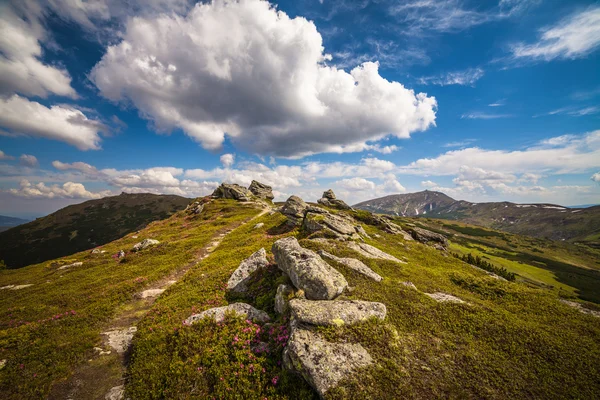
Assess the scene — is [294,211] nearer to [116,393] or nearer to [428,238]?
[428,238]

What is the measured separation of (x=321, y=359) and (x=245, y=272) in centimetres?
1451

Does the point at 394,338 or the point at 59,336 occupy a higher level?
the point at 394,338

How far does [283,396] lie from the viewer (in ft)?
34.6

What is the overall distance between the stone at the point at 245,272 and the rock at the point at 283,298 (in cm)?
604

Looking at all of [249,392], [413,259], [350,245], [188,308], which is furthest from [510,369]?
[413,259]

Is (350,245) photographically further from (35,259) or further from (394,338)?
(35,259)

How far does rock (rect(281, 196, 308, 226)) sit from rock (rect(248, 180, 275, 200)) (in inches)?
2965

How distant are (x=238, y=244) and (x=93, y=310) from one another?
20990 mm

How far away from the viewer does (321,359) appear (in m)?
10.8

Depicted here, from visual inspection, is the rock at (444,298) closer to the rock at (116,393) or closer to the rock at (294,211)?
the rock at (116,393)

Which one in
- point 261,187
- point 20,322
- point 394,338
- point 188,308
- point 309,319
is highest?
point 261,187

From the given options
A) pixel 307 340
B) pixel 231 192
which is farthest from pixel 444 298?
pixel 231 192

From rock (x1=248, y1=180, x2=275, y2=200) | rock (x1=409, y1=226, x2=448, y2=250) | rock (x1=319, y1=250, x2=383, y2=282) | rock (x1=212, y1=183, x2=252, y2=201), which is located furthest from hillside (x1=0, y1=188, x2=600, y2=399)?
rock (x1=248, y1=180, x2=275, y2=200)

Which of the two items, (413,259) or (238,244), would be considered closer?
(413,259)
